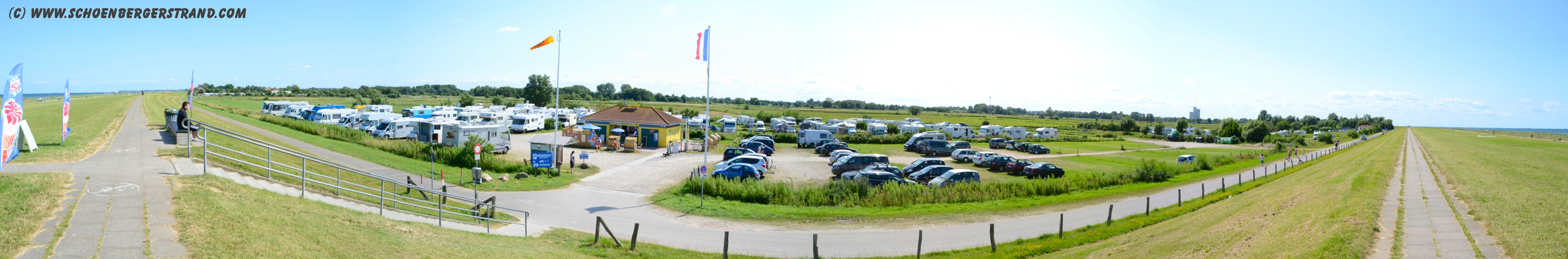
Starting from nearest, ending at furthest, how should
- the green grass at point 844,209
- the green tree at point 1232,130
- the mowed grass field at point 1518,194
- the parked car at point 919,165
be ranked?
the mowed grass field at point 1518,194, the green grass at point 844,209, the parked car at point 919,165, the green tree at point 1232,130

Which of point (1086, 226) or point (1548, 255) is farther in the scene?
point (1086, 226)

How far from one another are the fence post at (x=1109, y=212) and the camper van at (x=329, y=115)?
2005 inches

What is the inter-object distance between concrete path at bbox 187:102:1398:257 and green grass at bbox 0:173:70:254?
6.70 m

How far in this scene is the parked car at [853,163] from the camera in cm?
2998

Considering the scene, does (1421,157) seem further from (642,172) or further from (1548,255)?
(642,172)

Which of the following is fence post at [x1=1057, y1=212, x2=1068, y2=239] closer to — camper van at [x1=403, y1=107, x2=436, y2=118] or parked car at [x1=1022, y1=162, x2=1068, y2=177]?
parked car at [x1=1022, y1=162, x2=1068, y2=177]

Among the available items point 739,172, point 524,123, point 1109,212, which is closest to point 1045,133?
point 524,123

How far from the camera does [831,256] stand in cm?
1348

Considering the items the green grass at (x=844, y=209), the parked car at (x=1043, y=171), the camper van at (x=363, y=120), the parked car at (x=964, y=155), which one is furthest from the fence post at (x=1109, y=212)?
the camper van at (x=363, y=120)

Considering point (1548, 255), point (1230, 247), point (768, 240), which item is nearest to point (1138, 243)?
point (1230, 247)

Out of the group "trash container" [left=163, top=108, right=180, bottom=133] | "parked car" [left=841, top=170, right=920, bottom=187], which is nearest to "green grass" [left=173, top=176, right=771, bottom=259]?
"trash container" [left=163, top=108, right=180, bottom=133]

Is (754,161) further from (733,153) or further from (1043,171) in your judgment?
(1043,171)

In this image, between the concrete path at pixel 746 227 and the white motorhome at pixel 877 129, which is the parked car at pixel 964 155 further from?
the white motorhome at pixel 877 129

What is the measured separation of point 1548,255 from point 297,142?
3890 centimetres
